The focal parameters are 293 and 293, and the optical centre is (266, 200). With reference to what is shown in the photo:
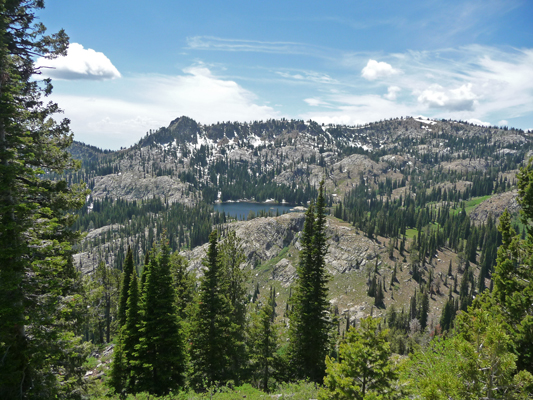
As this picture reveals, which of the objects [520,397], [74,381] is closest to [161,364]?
[74,381]

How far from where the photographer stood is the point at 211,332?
1148 inches

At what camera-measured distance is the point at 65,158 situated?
17.1 m

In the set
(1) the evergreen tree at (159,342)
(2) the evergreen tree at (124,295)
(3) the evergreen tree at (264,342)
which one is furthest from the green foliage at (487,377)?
(2) the evergreen tree at (124,295)

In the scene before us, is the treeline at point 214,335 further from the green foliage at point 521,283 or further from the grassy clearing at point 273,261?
the grassy clearing at point 273,261

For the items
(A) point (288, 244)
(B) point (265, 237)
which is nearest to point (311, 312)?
(B) point (265, 237)

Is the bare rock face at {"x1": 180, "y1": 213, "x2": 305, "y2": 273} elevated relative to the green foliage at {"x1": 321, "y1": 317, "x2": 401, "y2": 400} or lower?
lower

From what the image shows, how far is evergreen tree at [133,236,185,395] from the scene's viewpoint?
1003 inches

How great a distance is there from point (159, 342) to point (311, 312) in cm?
1538

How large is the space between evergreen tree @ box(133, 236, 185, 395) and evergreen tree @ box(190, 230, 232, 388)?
2322mm

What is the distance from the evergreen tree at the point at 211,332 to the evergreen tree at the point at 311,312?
7.37 m

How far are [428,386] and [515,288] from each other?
13.2 meters

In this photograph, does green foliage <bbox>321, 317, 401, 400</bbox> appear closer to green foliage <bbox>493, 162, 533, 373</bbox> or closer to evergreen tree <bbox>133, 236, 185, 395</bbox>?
green foliage <bbox>493, 162, 533, 373</bbox>

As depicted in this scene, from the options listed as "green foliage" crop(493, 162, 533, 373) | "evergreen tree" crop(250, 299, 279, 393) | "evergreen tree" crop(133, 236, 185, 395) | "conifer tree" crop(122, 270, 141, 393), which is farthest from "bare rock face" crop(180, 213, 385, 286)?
"green foliage" crop(493, 162, 533, 373)

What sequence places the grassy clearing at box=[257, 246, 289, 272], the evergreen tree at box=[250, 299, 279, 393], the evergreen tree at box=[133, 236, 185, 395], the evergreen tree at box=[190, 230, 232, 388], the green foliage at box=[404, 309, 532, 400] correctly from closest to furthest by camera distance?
1. the green foliage at box=[404, 309, 532, 400]
2. the evergreen tree at box=[133, 236, 185, 395]
3. the evergreen tree at box=[190, 230, 232, 388]
4. the evergreen tree at box=[250, 299, 279, 393]
5. the grassy clearing at box=[257, 246, 289, 272]
